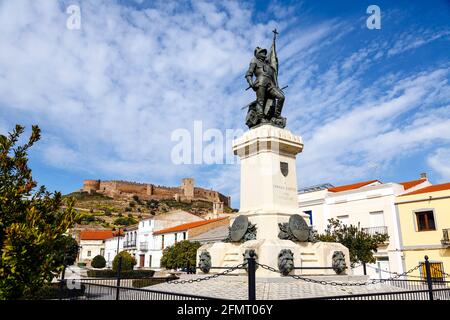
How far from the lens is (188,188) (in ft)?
409

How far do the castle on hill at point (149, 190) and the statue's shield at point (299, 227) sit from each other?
113 meters

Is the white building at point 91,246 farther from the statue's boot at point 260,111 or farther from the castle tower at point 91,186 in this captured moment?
the statue's boot at point 260,111

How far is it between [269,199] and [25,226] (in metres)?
6.75

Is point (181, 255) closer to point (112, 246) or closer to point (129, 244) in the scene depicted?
point (129, 244)

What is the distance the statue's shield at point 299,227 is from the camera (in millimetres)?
9672

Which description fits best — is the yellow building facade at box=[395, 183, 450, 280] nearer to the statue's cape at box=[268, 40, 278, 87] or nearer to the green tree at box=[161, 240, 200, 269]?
the green tree at box=[161, 240, 200, 269]

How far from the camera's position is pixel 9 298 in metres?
4.42

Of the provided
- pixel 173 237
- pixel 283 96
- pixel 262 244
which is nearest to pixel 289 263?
pixel 262 244

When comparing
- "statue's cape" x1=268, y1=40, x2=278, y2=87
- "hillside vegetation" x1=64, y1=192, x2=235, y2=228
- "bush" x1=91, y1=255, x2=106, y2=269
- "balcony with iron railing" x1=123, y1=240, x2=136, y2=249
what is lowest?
"bush" x1=91, y1=255, x2=106, y2=269

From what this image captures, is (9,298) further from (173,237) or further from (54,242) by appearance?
(173,237)

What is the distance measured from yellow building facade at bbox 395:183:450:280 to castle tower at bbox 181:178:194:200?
102021 millimetres

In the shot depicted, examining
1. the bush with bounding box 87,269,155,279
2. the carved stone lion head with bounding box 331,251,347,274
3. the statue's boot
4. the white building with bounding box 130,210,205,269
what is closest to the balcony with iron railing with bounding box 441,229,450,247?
the carved stone lion head with bounding box 331,251,347,274

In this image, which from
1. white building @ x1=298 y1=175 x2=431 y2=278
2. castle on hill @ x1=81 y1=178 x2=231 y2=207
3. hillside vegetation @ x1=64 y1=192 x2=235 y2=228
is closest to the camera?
white building @ x1=298 y1=175 x2=431 y2=278

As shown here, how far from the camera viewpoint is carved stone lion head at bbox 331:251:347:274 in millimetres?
9438
